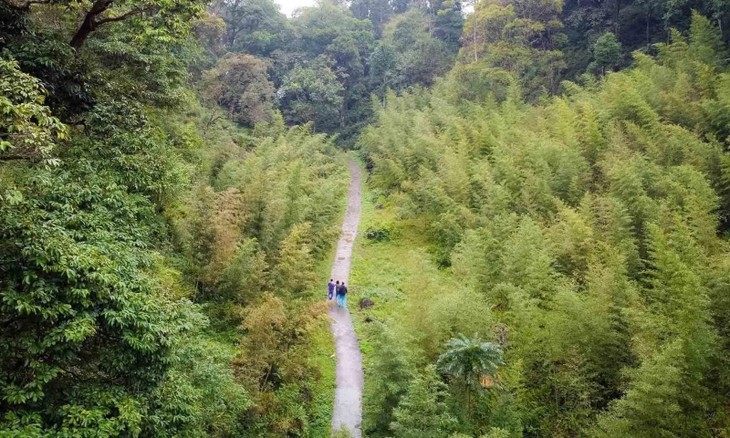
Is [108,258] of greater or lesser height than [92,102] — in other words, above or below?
below

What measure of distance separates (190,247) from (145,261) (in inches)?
299

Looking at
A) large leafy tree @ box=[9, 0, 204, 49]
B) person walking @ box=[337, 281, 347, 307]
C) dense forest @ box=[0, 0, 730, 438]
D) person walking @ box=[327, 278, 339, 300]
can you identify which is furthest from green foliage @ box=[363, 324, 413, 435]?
large leafy tree @ box=[9, 0, 204, 49]

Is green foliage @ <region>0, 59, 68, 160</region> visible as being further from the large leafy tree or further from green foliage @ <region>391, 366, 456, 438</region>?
green foliage @ <region>391, 366, 456, 438</region>

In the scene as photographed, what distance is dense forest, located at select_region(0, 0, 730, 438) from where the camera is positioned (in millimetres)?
6336

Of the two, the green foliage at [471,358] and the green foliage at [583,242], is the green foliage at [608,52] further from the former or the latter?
the green foliage at [471,358]

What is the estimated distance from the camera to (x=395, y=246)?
2319cm

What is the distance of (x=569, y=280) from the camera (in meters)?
13.4

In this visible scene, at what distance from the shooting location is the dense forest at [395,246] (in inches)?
249

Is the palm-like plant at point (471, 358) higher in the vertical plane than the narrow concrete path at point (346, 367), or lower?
higher

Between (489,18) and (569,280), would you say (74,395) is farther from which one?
(489,18)

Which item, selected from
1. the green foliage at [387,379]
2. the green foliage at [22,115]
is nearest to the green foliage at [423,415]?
the green foliage at [387,379]

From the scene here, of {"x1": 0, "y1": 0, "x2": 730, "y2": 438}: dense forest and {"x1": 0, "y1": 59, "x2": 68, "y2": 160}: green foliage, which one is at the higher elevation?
{"x1": 0, "y1": 59, "x2": 68, "y2": 160}: green foliage

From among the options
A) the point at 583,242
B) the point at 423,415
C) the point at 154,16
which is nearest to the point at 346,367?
the point at 423,415

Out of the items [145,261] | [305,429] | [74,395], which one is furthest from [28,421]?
[305,429]
